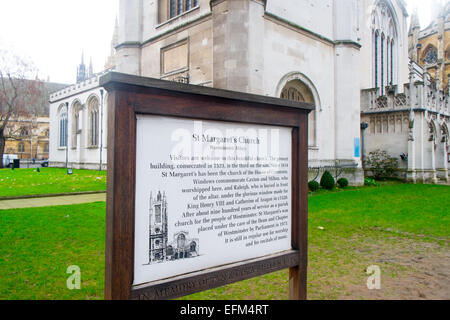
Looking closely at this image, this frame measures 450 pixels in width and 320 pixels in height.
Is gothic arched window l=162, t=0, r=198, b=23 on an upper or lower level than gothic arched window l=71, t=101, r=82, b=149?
upper

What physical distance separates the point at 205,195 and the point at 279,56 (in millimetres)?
12495

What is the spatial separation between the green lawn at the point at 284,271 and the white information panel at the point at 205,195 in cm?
116

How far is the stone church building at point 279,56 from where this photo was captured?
38.7 ft

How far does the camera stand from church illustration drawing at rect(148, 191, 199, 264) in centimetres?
235

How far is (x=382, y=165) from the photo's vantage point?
19.9 m

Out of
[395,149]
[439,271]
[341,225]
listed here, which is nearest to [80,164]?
[395,149]

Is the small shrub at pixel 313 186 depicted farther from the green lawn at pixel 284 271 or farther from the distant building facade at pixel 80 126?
the distant building facade at pixel 80 126

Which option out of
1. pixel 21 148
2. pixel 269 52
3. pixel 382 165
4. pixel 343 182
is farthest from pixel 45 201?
pixel 21 148

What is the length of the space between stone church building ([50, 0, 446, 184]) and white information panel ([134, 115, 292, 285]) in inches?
352

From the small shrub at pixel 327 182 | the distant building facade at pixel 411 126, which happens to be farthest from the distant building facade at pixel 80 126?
the distant building facade at pixel 411 126

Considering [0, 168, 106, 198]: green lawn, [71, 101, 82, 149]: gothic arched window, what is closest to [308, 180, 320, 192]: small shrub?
[0, 168, 106, 198]: green lawn

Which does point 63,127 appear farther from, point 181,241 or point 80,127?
point 181,241

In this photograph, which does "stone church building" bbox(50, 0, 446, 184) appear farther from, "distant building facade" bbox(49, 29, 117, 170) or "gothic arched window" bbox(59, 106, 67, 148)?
"gothic arched window" bbox(59, 106, 67, 148)

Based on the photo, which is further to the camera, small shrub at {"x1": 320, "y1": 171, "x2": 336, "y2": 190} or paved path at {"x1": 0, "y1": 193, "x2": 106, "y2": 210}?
small shrub at {"x1": 320, "y1": 171, "x2": 336, "y2": 190}
